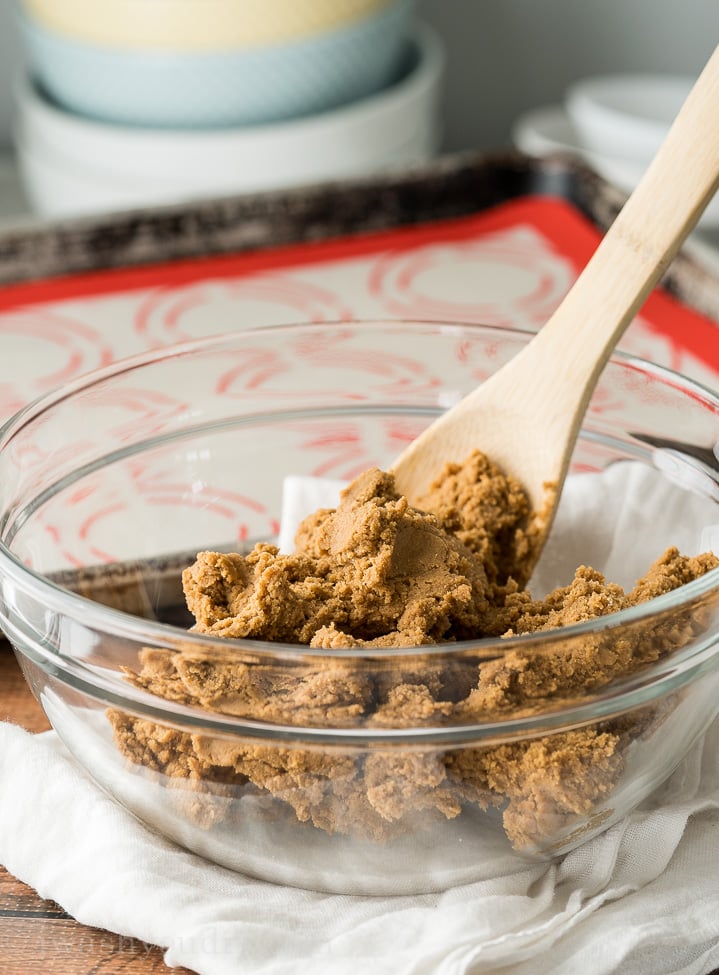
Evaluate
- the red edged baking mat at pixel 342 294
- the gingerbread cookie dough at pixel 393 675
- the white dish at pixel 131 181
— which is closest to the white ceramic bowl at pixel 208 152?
the white dish at pixel 131 181

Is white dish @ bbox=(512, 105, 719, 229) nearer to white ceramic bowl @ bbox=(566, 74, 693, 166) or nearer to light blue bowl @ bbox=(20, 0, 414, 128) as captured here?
white ceramic bowl @ bbox=(566, 74, 693, 166)

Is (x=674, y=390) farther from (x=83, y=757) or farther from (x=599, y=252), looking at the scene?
(x=83, y=757)

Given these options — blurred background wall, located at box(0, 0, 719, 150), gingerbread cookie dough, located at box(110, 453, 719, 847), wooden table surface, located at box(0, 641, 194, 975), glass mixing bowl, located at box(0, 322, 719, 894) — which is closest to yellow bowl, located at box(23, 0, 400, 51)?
blurred background wall, located at box(0, 0, 719, 150)

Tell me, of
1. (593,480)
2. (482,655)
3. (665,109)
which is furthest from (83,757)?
(665,109)

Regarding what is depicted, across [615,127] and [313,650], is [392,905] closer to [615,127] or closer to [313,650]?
[313,650]

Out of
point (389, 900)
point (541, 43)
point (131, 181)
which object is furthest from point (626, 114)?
point (389, 900)

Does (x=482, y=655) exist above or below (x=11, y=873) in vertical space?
above

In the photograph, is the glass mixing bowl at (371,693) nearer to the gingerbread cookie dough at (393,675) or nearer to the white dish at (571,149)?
the gingerbread cookie dough at (393,675)
